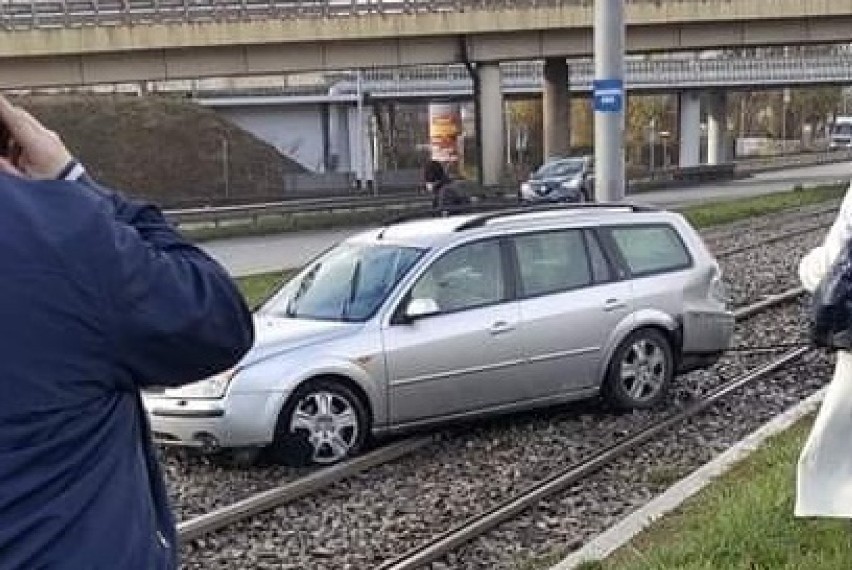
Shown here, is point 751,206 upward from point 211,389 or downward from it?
downward

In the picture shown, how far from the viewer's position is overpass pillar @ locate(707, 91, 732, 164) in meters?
86.3

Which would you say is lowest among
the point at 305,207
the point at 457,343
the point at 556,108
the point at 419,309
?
the point at 305,207

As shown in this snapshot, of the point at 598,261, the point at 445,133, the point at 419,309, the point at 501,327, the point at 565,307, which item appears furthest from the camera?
the point at 445,133

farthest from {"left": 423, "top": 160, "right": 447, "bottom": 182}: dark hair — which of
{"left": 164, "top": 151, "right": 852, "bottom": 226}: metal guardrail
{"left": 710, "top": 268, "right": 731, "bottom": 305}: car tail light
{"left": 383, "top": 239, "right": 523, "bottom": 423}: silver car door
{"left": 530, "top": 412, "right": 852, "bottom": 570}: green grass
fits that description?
{"left": 530, "top": 412, "right": 852, "bottom": 570}: green grass

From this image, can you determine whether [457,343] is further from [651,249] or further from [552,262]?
[651,249]

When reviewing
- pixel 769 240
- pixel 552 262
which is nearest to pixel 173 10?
pixel 769 240

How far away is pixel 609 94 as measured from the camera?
682 inches

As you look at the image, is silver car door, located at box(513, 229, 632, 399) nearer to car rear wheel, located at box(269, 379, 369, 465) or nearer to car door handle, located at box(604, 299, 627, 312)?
car door handle, located at box(604, 299, 627, 312)

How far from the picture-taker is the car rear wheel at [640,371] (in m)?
10.0

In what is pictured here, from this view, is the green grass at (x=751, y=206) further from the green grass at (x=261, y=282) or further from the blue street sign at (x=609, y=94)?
the blue street sign at (x=609, y=94)

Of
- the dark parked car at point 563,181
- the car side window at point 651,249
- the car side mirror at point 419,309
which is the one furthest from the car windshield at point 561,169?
the car side mirror at point 419,309

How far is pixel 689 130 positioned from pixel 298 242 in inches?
2232

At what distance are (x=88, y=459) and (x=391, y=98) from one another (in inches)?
2911

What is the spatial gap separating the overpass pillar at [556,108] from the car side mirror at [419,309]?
38541 millimetres
